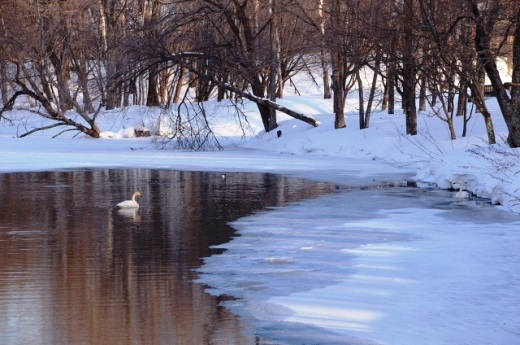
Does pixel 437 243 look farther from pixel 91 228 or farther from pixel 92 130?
pixel 92 130

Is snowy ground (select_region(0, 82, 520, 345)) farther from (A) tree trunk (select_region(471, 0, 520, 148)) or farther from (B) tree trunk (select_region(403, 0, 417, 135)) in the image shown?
(B) tree trunk (select_region(403, 0, 417, 135))

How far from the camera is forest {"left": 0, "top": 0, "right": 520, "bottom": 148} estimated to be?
74.2 ft

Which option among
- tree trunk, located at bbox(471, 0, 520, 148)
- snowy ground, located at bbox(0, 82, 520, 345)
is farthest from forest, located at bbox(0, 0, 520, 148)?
snowy ground, located at bbox(0, 82, 520, 345)

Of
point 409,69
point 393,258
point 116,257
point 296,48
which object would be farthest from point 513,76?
point 296,48

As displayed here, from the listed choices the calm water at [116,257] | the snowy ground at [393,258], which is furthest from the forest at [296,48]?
the calm water at [116,257]

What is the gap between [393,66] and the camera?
27.7m

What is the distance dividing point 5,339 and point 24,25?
4398 cm

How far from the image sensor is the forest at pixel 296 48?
22.6m

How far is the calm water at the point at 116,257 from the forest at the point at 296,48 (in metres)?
5.62

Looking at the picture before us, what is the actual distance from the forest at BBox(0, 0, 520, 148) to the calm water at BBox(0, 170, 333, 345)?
5.62 m

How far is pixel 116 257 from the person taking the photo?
11.1 meters

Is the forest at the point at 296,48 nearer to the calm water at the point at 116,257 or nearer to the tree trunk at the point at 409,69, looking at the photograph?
the tree trunk at the point at 409,69

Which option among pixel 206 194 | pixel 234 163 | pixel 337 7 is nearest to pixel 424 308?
pixel 206 194

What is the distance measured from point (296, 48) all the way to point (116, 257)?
2511cm
